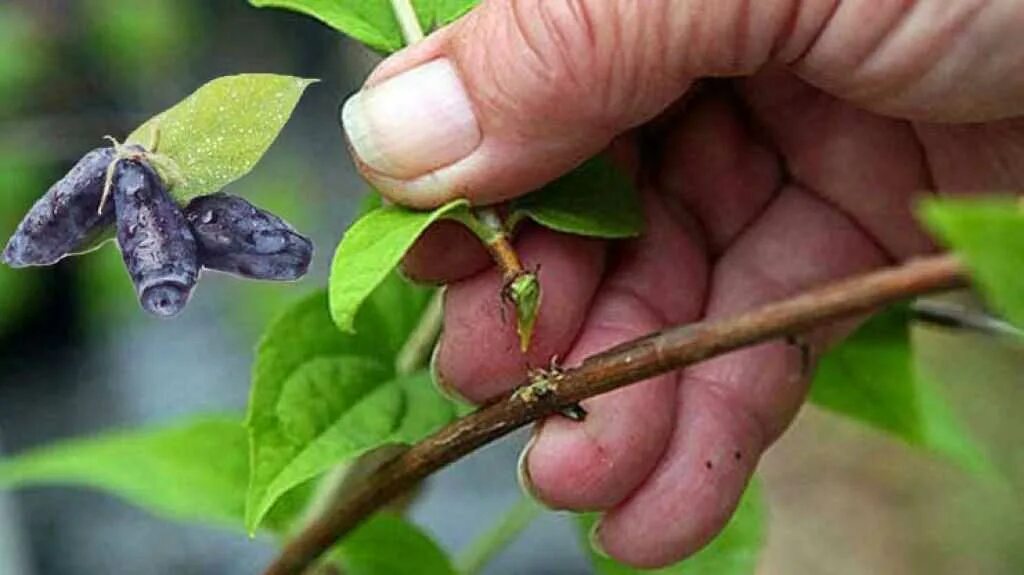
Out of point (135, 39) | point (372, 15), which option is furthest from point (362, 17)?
point (135, 39)

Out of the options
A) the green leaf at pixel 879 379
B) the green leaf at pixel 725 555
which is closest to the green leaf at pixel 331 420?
the green leaf at pixel 725 555

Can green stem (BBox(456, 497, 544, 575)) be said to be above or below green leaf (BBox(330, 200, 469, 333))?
below

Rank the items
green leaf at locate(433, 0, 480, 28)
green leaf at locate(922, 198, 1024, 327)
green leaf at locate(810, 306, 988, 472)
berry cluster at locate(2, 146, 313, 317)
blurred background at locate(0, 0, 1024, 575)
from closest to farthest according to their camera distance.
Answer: green leaf at locate(922, 198, 1024, 327)
berry cluster at locate(2, 146, 313, 317)
green leaf at locate(433, 0, 480, 28)
green leaf at locate(810, 306, 988, 472)
blurred background at locate(0, 0, 1024, 575)

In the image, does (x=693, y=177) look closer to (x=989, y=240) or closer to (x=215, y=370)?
(x=989, y=240)

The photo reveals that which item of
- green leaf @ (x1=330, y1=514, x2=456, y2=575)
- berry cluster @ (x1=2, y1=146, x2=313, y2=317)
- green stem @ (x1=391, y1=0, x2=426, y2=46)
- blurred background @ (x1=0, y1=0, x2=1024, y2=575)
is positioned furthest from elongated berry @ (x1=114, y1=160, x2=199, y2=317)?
blurred background @ (x1=0, y1=0, x2=1024, y2=575)

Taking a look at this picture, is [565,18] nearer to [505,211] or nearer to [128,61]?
[505,211]

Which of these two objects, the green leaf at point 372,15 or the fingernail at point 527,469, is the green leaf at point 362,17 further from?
the fingernail at point 527,469

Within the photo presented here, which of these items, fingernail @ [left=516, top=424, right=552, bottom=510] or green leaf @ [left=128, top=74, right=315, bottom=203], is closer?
green leaf @ [left=128, top=74, right=315, bottom=203]

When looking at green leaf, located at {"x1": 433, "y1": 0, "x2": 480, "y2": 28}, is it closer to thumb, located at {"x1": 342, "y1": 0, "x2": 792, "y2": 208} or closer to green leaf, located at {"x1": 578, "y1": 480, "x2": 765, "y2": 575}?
thumb, located at {"x1": 342, "y1": 0, "x2": 792, "y2": 208}

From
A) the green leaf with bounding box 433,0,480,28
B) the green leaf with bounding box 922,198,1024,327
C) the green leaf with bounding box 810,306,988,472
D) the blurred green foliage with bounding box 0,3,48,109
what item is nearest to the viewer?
the green leaf with bounding box 922,198,1024,327
